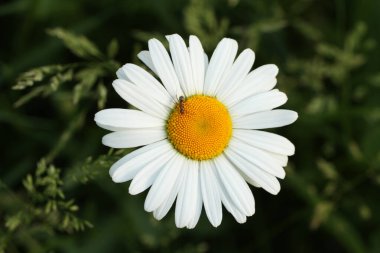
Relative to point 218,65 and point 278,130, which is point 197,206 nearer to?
point 218,65

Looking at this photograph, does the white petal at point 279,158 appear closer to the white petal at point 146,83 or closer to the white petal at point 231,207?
the white petal at point 231,207

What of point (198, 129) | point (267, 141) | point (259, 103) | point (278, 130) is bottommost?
point (278, 130)

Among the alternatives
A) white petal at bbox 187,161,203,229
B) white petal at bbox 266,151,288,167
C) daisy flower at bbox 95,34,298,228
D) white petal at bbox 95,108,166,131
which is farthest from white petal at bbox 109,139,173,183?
white petal at bbox 266,151,288,167

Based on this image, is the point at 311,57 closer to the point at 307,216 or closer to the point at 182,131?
the point at 307,216

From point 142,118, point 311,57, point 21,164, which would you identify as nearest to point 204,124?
point 142,118

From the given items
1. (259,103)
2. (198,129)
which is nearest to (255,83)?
(259,103)

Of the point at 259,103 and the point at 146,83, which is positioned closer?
the point at 146,83

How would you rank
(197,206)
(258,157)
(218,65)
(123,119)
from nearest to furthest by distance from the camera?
(123,119), (197,206), (258,157), (218,65)
